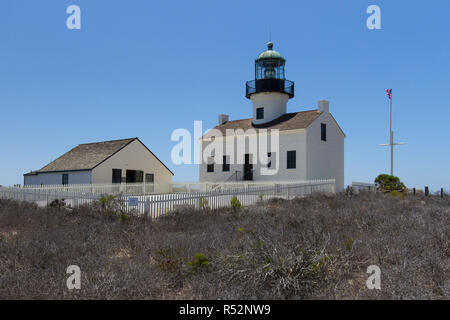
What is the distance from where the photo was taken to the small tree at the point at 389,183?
22388mm

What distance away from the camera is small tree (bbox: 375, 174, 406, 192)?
73.4ft

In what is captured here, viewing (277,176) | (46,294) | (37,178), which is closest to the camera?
(46,294)

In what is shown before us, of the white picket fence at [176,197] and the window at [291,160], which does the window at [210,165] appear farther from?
the white picket fence at [176,197]

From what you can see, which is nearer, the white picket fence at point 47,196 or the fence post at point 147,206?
the fence post at point 147,206

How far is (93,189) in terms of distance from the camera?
2239 cm

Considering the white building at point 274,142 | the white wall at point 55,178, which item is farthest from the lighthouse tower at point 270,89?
the white wall at point 55,178

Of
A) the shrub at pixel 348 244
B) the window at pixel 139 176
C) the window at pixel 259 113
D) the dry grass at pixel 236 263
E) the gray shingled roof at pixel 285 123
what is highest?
the window at pixel 259 113

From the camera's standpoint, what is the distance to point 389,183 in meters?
23.1

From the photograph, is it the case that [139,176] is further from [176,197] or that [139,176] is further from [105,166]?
[176,197]

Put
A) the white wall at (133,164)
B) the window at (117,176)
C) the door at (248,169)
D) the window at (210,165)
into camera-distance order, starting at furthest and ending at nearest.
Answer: the window at (210,165) < the window at (117,176) < the white wall at (133,164) < the door at (248,169)

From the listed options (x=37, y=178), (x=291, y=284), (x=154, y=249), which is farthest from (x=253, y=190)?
(x=37, y=178)

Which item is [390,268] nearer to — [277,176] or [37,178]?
[277,176]
